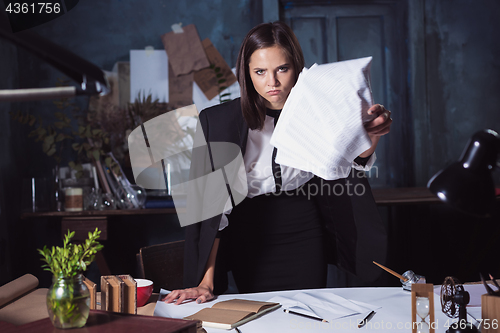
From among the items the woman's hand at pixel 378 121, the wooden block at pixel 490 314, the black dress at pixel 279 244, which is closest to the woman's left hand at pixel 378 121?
the woman's hand at pixel 378 121

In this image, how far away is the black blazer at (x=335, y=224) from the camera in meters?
1.55

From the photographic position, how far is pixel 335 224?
1.72m

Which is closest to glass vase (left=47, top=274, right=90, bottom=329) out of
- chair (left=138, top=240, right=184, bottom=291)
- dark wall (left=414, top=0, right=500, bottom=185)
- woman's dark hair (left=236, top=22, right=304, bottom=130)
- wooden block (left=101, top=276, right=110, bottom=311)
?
wooden block (left=101, top=276, right=110, bottom=311)

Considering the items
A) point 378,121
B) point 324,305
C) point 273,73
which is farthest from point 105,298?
point 273,73

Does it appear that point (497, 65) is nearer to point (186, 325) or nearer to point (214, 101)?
point (214, 101)

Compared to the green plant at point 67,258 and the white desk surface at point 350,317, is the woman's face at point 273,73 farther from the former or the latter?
the green plant at point 67,258

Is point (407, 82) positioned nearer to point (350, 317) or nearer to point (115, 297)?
point (350, 317)

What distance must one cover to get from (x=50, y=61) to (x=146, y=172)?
2562 mm

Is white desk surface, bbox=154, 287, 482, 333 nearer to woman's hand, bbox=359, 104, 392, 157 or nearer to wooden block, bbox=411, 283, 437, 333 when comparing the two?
wooden block, bbox=411, 283, 437, 333

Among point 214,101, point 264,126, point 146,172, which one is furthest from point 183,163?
point 264,126

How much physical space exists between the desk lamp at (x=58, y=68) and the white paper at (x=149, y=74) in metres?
2.56

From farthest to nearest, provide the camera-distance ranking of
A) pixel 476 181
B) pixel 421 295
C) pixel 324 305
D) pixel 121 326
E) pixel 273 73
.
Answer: pixel 273 73 < pixel 324 305 < pixel 421 295 < pixel 121 326 < pixel 476 181

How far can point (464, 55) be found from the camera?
117 inches

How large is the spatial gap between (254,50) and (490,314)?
45.1 inches
